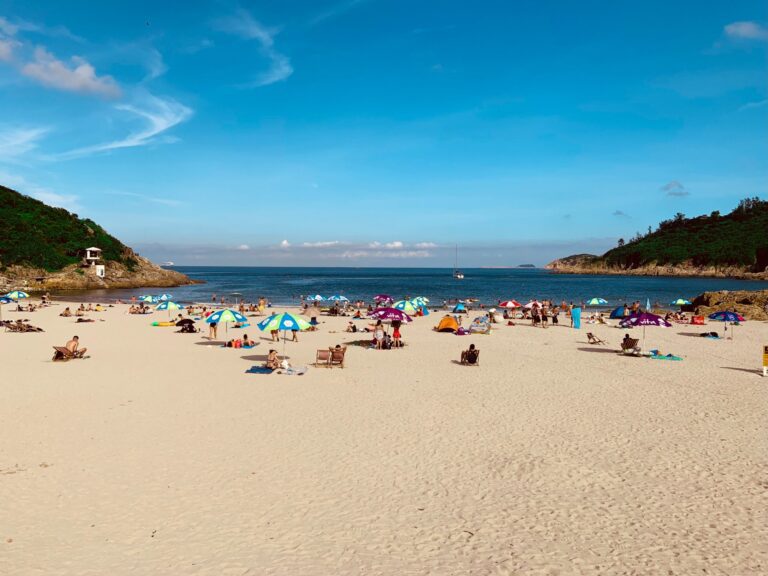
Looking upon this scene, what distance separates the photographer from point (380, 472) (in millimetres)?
8672

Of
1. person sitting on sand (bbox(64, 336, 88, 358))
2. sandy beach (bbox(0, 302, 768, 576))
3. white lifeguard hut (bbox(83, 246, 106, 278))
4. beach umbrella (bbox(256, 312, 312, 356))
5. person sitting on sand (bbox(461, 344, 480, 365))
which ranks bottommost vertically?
sandy beach (bbox(0, 302, 768, 576))

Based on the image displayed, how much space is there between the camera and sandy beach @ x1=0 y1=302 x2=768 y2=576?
6090 millimetres

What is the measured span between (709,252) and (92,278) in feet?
550

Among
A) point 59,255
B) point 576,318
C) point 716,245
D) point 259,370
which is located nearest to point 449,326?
point 576,318

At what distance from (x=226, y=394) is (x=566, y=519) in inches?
390

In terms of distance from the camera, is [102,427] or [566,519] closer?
[566,519]

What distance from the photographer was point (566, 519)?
7039 millimetres

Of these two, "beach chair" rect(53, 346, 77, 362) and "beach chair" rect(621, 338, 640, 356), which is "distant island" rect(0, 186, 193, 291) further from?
"beach chair" rect(621, 338, 640, 356)

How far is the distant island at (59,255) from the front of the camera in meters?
75.1

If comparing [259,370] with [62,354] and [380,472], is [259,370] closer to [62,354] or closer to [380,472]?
[62,354]

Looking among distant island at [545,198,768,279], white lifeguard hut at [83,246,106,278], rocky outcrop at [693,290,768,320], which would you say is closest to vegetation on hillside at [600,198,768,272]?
distant island at [545,198,768,279]

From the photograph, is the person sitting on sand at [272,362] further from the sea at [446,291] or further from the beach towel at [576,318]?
the sea at [446,291]

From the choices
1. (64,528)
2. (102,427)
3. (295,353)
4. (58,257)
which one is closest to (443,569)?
(64,528)

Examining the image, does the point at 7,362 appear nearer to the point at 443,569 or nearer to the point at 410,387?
the point at 410,387
